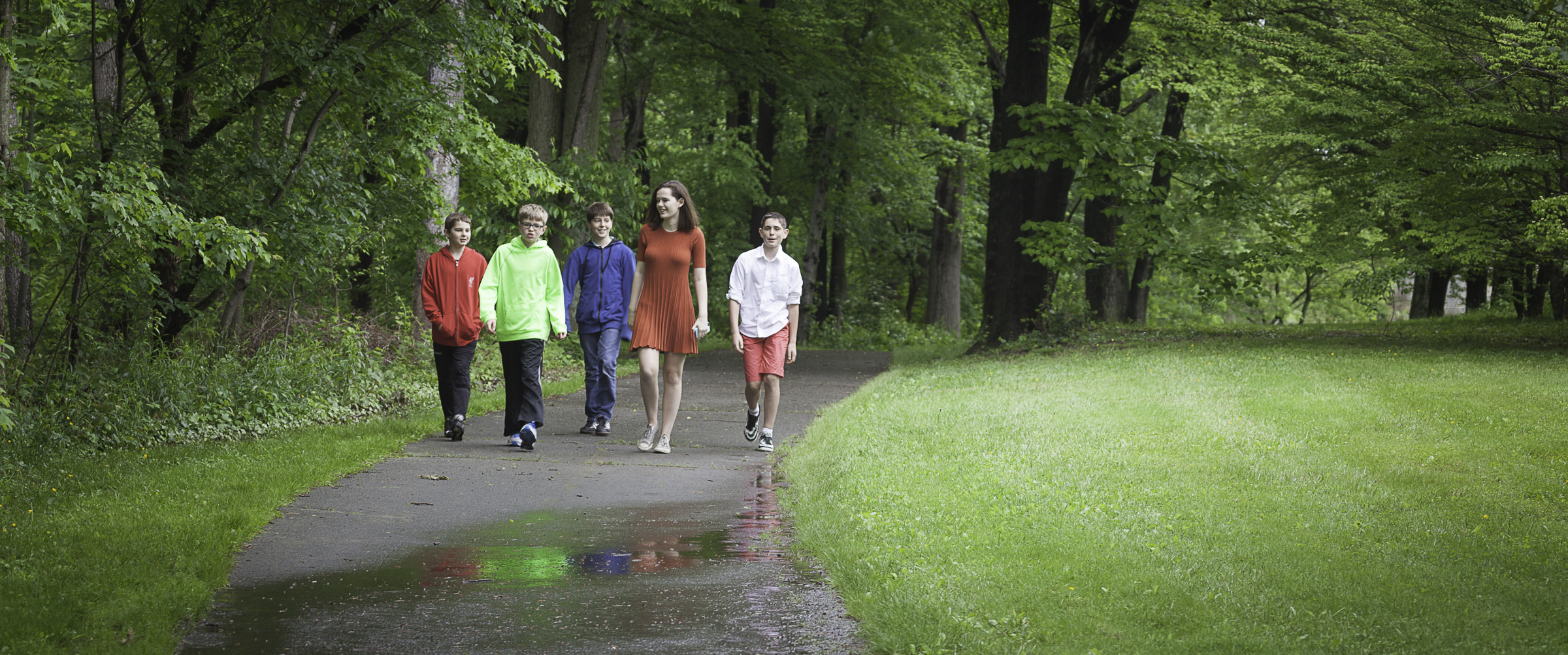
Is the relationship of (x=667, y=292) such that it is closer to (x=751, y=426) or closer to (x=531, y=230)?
(x=531, y=230)

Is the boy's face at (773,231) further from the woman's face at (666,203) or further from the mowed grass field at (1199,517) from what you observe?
the mowed grass field at (1199,517)

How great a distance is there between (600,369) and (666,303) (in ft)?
3.82

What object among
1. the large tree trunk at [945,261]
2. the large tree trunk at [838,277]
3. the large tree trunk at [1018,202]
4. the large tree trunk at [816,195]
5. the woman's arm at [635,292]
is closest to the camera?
the woman's arm at [635,292]

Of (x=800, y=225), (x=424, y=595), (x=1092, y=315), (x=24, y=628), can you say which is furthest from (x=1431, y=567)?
(x=800, y=225)

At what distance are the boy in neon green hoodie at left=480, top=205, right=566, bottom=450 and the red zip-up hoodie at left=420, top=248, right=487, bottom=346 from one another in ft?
0.60

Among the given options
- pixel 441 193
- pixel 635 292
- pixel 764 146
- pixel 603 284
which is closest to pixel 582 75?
pixel 441 193

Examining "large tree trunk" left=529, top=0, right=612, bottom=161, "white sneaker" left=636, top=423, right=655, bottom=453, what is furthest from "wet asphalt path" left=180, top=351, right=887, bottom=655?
"large tree trunk" left=529, top=0, right=612, bottom=161

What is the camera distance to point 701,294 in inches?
350

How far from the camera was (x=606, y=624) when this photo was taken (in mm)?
4344

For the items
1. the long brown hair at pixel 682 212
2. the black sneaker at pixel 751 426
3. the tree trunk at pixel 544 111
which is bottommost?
the black sneaker at pixel 751 426

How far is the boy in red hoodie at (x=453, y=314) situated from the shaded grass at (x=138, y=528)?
48 cm

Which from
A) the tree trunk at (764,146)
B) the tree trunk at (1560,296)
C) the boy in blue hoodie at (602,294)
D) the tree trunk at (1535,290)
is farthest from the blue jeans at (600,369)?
the tree trunk at (1560,296)

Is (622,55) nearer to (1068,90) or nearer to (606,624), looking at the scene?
(1068,90)

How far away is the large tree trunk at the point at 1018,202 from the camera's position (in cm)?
1834
